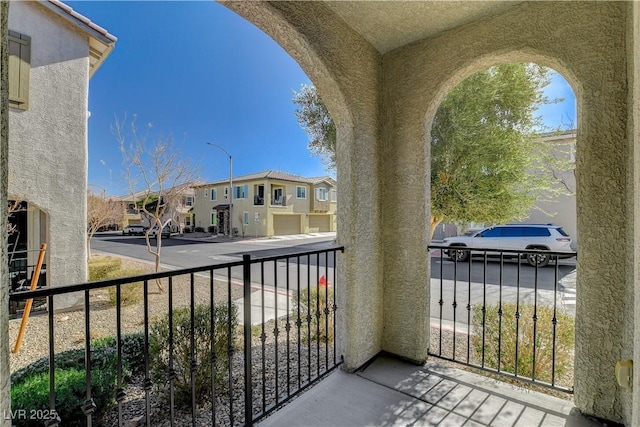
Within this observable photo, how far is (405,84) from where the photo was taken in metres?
2.46

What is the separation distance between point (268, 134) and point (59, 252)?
38.5 feet

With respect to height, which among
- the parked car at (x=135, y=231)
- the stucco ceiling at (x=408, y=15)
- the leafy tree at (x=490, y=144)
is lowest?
the parked car at (x=135, y=231)

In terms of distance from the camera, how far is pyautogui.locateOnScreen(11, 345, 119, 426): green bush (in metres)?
1.67

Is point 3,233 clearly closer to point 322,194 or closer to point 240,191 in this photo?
point 240,191

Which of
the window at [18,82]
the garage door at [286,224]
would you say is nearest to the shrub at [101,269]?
the window at [18,82]

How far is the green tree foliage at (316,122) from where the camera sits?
4.40 meters

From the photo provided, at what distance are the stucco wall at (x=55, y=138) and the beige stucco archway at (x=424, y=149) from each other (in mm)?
4990


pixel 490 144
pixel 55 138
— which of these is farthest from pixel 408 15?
pixel 55 138

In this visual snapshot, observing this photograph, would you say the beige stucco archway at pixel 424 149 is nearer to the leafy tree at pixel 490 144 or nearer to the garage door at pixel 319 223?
the leafy tree at pixel 490 144

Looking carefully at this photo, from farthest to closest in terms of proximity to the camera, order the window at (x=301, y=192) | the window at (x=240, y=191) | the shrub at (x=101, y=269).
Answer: the window at (x=301, y=192) → the window at (x=240, y=191) → the shrub at (x=101, y=269)

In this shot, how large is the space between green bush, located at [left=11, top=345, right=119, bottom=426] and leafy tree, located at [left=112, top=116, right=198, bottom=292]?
164 inches

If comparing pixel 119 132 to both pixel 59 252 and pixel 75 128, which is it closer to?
pixel 75 128

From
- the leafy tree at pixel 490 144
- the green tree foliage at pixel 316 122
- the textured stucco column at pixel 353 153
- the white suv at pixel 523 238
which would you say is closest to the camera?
the textured stucco column at pixel 353 153

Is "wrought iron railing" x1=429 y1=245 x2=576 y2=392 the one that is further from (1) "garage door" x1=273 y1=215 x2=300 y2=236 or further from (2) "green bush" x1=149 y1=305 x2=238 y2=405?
(1) "garage door" x1=273 y1=215 x2=300 y2=236
